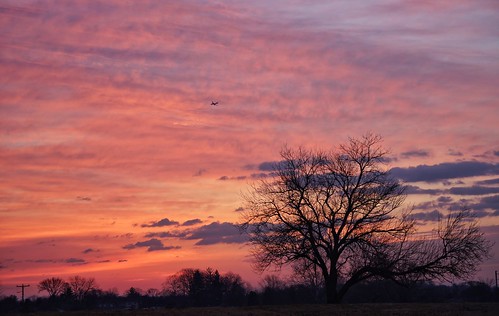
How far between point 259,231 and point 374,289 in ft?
118

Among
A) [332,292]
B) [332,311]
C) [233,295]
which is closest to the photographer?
[332,311]

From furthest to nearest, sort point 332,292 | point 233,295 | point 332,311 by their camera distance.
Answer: point 233,295, point 332,292, point 332,311

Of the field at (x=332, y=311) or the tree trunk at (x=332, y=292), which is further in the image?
the tree trunk at (x=332, y=292)

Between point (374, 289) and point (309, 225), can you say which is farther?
point (374, 289)

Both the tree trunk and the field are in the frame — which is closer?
the field

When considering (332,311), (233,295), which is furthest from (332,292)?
(233,295)

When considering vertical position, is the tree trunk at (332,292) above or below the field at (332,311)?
above

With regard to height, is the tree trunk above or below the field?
above

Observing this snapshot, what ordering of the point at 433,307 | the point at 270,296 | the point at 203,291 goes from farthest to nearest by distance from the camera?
the point at 203,291, the point at 270,296, the point at 433,307

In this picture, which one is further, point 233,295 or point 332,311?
point 233,295

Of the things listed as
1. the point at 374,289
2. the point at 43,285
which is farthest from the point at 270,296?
the point at 43,285

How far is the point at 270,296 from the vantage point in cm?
8400

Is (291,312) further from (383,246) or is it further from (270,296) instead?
(270,296)

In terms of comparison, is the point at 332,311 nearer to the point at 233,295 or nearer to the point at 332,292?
the point at 332,292
